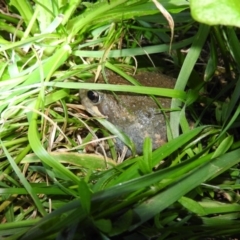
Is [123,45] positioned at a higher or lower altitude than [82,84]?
higher

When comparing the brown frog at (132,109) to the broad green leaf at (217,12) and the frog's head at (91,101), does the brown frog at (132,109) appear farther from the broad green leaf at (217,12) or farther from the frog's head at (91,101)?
the broad green leaf at (217,12)

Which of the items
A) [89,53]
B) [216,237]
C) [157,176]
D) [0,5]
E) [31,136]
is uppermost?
[0,5]

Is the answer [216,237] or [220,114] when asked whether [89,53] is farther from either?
[216,237]

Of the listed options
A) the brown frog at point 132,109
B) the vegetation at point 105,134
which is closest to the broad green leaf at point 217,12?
the vegetation at point 105,134

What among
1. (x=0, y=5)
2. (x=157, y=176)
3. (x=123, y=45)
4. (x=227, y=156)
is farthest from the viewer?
(x=0, y=5)

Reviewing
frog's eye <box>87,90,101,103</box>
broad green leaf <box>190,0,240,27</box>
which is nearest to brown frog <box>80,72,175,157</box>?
frog's eye <box>87,90,101,103</box>

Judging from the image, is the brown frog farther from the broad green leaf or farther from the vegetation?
the broad green leaf

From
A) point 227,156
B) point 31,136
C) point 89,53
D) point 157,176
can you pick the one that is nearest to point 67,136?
point 31,136
